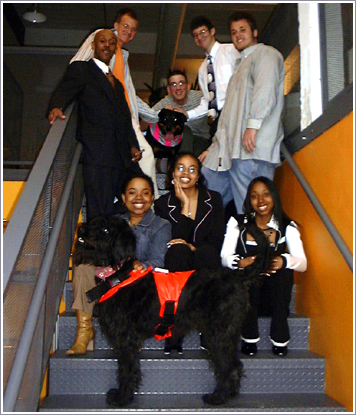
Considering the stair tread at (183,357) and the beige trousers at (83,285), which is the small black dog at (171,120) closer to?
the beige trousers at (83,285)

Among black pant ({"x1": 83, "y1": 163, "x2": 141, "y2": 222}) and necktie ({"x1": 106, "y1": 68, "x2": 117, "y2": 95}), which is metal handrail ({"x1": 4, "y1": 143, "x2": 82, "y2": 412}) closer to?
black pant ({"x1": 83, "y1": 163, "x2": 141, "y2": 222})

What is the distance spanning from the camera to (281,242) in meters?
3.01

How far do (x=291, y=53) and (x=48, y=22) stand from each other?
190 inches

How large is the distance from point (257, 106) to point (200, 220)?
0.88 m

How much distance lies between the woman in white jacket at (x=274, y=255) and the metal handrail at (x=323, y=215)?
220 mm

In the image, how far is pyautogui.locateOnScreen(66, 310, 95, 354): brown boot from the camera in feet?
8.86

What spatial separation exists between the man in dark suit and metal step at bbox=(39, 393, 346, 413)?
3.91 ft

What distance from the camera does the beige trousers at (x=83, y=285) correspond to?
2732 millimetres

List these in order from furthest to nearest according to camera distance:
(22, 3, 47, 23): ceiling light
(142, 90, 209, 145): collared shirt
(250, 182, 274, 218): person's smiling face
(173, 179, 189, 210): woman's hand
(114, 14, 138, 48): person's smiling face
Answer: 1. (22, 3, 47, 23): ceiling light
2. (142, 90, 209, 145): collared shirt
3. (114, 14, 138, 48): person's smiling face
4. (173, 179, 189, 210): woman's hand
5. (250, 182, 274, 218): person's smiling face

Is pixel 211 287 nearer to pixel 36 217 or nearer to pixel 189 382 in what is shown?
pixel 189 382

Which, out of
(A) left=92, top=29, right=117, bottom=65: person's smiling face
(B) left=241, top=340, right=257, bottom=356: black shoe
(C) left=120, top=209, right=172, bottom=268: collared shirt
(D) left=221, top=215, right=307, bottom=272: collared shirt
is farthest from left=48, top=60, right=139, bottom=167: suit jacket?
(B) left=241, top=340, right=257, bottom=356: black shoe

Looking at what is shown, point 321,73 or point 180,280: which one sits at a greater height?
point 321,73

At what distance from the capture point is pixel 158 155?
14.9 feet

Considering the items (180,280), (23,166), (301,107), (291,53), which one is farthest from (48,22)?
(180,280)
